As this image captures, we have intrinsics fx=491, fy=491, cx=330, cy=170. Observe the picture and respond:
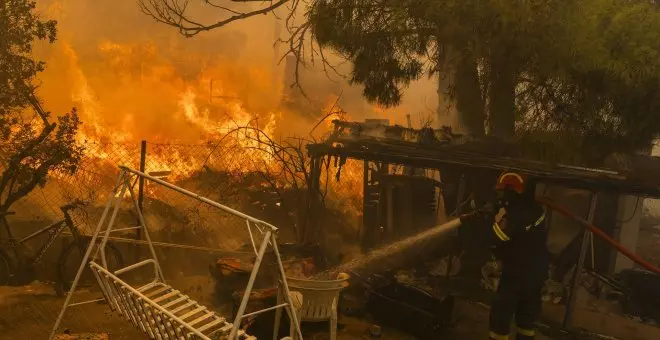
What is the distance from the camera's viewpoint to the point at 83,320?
6418 millimetres

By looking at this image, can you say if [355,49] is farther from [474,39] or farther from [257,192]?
[257,192]

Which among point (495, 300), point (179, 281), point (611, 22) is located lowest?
point (179, 281)

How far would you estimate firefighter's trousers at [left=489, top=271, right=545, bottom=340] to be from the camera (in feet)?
19.9

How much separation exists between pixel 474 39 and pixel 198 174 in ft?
29.5

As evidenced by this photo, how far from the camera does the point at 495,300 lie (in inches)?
243

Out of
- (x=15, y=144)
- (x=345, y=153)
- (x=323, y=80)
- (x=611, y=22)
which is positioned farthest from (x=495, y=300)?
(x=323, y=80)

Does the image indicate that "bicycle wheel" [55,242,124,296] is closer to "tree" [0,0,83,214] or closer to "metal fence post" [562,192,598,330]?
"tree" [0,0,83,214]

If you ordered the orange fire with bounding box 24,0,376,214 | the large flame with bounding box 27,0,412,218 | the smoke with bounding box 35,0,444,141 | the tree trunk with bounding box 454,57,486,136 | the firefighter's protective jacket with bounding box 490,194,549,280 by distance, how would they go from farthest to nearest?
the smoke with bounding box 35,0,444,141 < the large flame with bounding box 27,0,412,218 < the orange fire with bounding box 24,0,376,214 < the tree trunk with bounding box 454,57,486,136 < the firefighter's protective jacket with bounding box 490,194,549,280

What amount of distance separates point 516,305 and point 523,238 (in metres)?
0.85

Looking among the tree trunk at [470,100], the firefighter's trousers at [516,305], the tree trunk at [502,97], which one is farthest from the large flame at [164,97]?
the firefighter's trousers at [516,305]

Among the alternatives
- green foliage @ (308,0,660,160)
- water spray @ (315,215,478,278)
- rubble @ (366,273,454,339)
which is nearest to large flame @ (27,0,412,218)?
water spray @ (315,215,478,278)

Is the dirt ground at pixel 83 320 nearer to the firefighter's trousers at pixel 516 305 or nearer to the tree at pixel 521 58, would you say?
the firefighter's trousers at pixel 516 305

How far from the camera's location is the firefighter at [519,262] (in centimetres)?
607

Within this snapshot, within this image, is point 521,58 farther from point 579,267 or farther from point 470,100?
point 579,267
